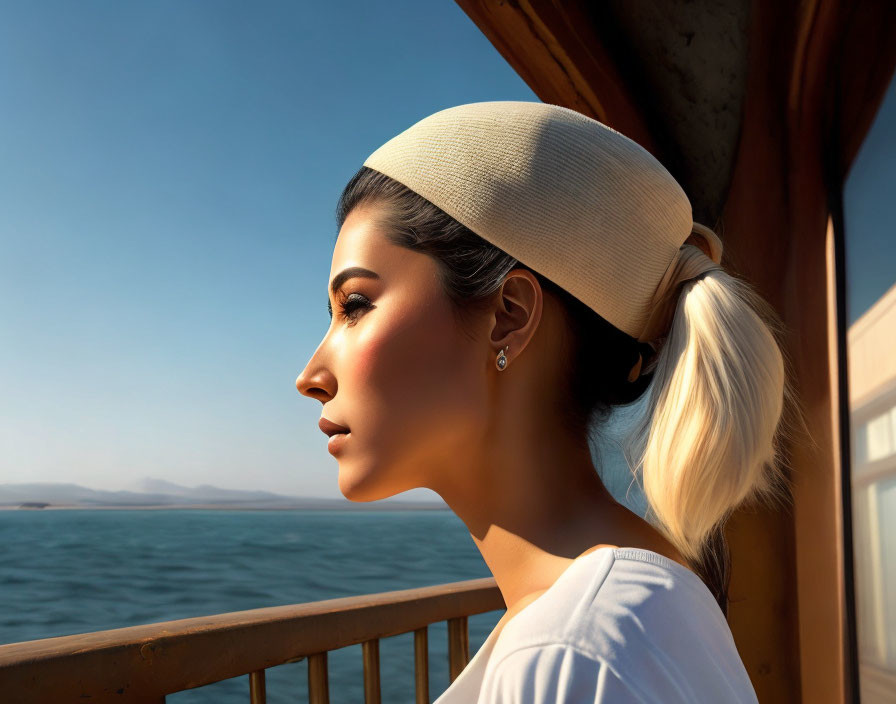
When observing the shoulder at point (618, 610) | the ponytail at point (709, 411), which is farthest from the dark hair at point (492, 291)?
the shoulder at point (618, 610)

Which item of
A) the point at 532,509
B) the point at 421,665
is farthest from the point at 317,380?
the point at 421,665

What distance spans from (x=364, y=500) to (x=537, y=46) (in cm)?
136

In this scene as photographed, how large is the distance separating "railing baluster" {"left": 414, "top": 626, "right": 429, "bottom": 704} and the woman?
77 centimetres

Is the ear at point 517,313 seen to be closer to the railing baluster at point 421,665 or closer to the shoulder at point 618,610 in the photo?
the shoulder at point 618,610

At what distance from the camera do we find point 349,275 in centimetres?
88

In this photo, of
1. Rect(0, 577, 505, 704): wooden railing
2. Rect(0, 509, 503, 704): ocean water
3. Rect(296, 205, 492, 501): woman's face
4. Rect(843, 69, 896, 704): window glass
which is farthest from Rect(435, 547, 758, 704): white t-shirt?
Rect(0, 509, 503, 704): ocean water

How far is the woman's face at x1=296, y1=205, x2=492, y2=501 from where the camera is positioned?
0.82 m

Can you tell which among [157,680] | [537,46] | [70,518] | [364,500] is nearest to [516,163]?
[364,500]

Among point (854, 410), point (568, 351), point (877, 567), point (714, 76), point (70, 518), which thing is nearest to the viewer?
point (568, 351)

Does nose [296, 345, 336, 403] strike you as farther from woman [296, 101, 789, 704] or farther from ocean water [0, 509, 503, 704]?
ocean water [0, 509, 503, 704]

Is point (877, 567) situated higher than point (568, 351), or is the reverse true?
point (568, 351)

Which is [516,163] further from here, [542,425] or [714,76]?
[714,76]

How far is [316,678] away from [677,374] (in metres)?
0.94

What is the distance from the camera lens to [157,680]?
104 cm
